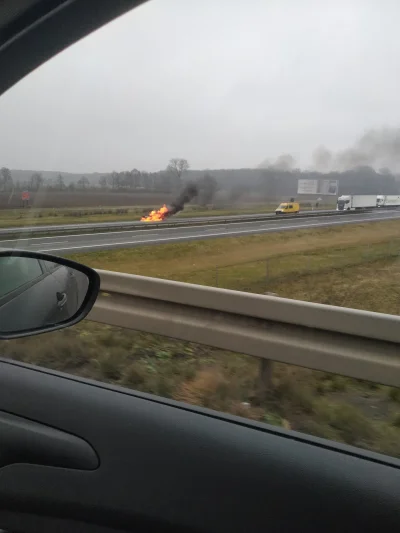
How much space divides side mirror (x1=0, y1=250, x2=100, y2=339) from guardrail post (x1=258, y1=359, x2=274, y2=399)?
39.9 inches

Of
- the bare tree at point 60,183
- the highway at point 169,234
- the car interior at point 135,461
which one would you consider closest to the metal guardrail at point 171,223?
the highway at point 169,234

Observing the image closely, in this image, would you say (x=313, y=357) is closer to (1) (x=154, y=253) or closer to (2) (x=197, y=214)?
(2) (x=197, y=214)

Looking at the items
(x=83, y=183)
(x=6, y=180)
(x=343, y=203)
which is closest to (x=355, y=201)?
(x=343, y=203)

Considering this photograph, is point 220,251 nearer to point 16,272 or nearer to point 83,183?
point 83,183

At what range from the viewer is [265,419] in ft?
8.96

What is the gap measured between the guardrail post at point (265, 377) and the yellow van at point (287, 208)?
2.95ft

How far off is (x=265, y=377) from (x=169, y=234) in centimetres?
126

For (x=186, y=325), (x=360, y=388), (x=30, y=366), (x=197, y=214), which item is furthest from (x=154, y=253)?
(x=360, y=388)

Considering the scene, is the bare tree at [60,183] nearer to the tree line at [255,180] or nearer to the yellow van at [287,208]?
the tree line at [255,180]

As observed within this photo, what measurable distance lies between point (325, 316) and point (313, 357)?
0.84 feet

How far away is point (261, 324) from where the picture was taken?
3621 mm

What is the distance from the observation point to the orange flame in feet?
11.7

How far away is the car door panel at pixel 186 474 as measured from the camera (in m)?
2.06

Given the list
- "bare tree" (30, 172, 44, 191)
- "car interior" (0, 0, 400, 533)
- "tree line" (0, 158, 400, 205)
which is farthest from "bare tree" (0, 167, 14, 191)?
"car interior" (0, 0, 400, 533)
